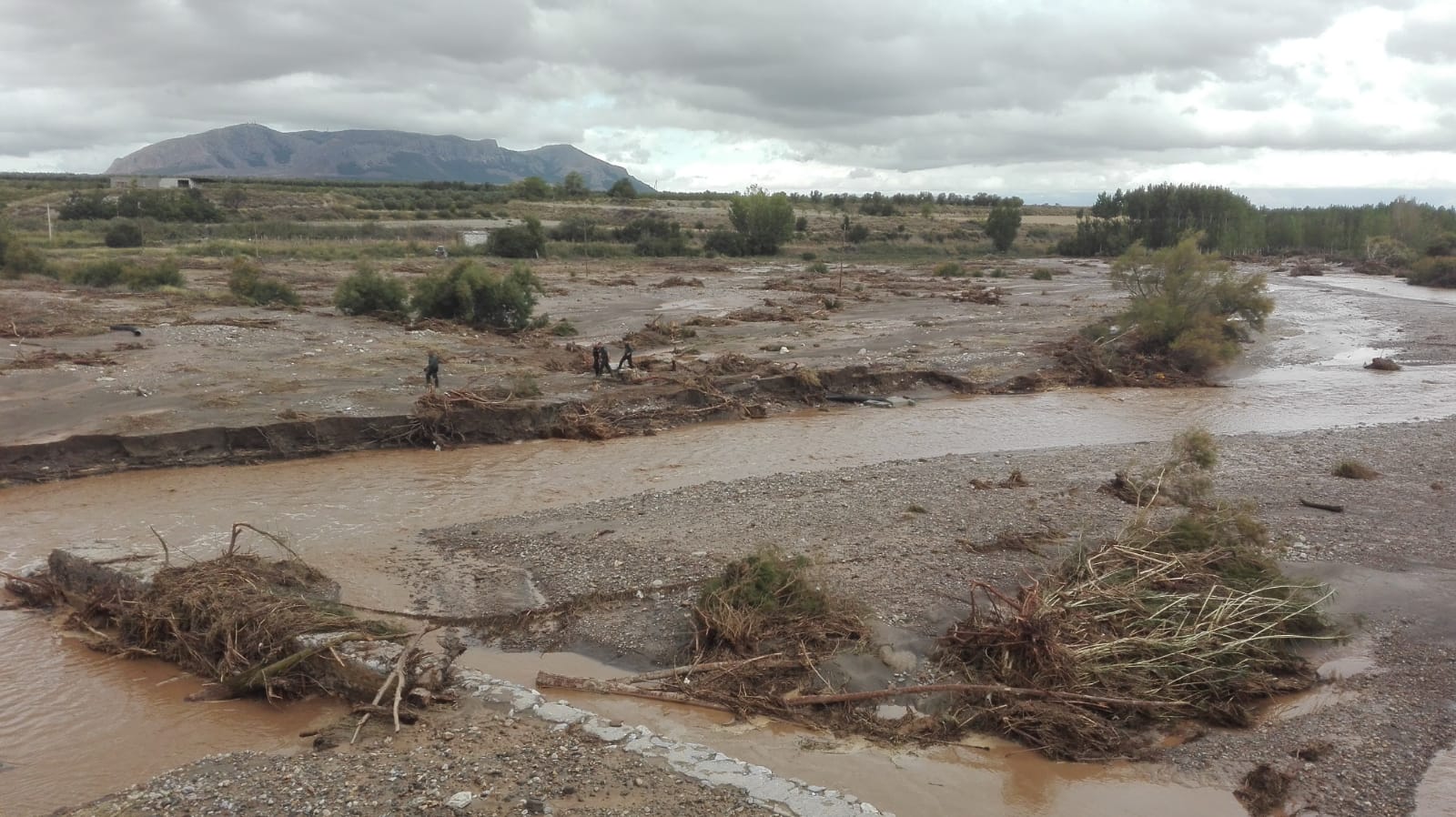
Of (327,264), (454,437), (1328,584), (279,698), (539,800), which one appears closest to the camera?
(539,800)

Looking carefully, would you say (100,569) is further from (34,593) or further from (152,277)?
(152,277)

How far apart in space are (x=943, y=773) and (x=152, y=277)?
33.2m

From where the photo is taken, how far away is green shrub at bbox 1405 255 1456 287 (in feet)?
166

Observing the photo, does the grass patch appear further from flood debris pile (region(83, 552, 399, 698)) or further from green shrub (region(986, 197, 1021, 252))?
green shrub (region(986, 197, 1021, 252))

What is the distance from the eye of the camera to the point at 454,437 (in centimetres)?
1705

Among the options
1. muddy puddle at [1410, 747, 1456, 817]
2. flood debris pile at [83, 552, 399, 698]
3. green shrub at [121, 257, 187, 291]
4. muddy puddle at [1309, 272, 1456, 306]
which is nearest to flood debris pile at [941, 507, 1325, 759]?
muddy puddle at [1410, 747, 1456, 817]

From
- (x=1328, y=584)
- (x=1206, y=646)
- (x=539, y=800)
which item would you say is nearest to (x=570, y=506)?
(x=539, y=800)

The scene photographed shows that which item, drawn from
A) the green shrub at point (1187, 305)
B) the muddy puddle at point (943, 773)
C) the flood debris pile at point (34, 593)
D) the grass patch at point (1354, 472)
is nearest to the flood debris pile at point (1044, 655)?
the muddy puddle at point (943, 773)

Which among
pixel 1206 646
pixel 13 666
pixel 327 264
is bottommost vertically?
pixel 13 666

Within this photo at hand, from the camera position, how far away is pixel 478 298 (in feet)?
89.9

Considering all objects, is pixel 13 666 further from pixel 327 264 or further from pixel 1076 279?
pixel 1076 279

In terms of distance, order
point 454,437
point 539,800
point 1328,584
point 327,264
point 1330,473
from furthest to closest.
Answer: point 327,264 < point 454,437 < point 1330,473 < point 1328,584 < point 539,800

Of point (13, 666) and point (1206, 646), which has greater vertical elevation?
point (1206, 646)

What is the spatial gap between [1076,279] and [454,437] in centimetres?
4324
